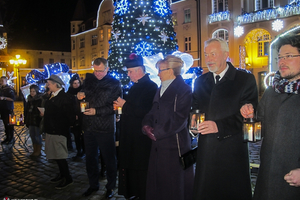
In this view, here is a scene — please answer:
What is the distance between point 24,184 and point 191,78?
5569 mm

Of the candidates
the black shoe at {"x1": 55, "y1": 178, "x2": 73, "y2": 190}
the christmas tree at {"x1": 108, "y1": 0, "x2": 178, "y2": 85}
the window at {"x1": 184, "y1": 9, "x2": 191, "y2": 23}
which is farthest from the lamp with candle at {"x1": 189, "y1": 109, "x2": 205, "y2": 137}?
the window at {"x1": 184, "y1": 9, "x2": 191, "y2": 23}

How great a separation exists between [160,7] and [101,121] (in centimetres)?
575

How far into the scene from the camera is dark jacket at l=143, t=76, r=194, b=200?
3.02 meters

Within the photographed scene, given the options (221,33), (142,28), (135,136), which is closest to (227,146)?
(135,136)

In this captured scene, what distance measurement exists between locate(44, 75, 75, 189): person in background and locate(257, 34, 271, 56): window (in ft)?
73.5

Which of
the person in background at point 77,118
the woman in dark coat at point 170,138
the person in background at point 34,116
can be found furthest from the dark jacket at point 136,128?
the person in background at point 34,116

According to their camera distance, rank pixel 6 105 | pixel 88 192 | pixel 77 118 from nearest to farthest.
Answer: pixel 88 192 < pixel 77 118 < pixel 6 105

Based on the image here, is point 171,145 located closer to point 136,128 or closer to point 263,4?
point 136,128

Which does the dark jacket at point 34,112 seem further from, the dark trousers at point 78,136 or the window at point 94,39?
the window at point 94,39

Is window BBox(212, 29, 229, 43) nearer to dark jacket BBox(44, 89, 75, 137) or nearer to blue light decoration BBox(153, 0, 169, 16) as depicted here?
blue light decoration BBox(153, 0, 169, 16)

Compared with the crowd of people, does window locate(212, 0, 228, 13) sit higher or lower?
higher

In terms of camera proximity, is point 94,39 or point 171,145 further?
point 94,39

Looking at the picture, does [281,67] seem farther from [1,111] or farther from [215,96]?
[1,111]

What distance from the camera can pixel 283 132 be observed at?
2111 millimetres
